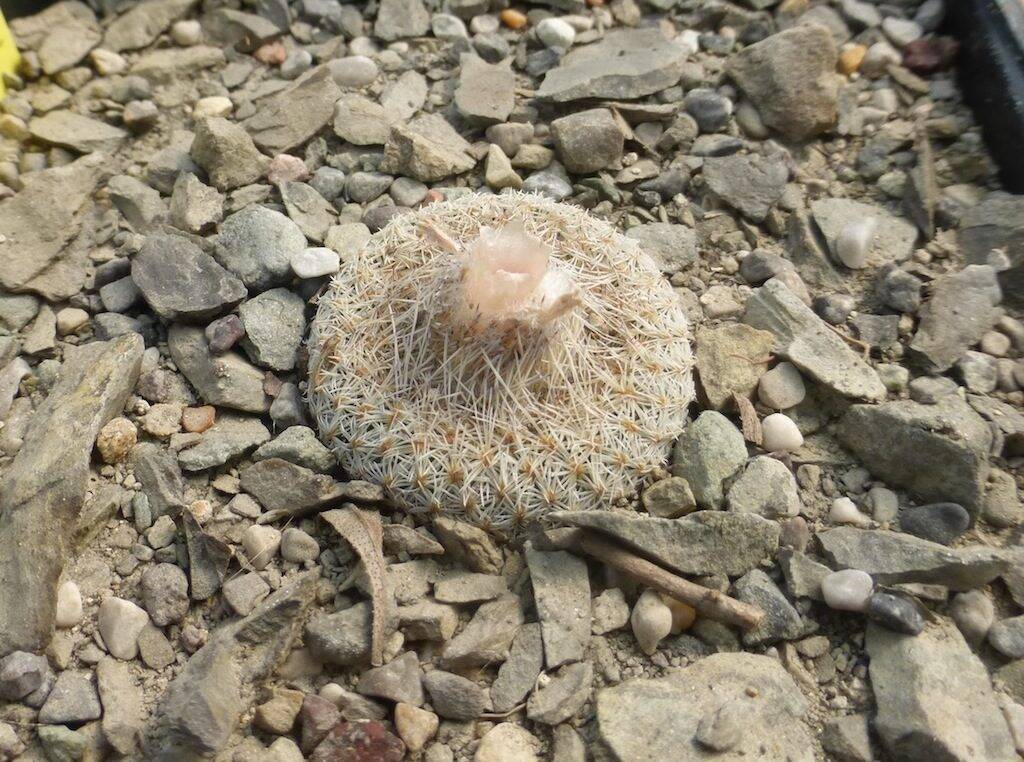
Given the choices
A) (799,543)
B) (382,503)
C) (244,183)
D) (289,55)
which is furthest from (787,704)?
(289,55)

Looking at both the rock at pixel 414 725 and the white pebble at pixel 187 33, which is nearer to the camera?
the rock at pixel 414 725

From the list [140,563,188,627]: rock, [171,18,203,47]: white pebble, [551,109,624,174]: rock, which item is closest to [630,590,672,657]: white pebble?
[140,563,188,627]: rock

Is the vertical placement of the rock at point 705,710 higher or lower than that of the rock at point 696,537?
lower

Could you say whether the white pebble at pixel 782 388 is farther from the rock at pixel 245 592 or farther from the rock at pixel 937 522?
the rock at pixel 245 592

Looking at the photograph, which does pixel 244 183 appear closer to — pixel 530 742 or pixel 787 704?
pixel 530 742

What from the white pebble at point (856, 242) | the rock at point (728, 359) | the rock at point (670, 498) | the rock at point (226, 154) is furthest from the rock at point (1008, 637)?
the rock at point (226, 154)

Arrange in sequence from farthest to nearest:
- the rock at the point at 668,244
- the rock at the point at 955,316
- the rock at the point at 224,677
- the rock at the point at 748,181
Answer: the rock at the point at 748,181 → the rock at the point at 668,244 → the rock at the point at 955,316 → the rock at the point at 224,677
